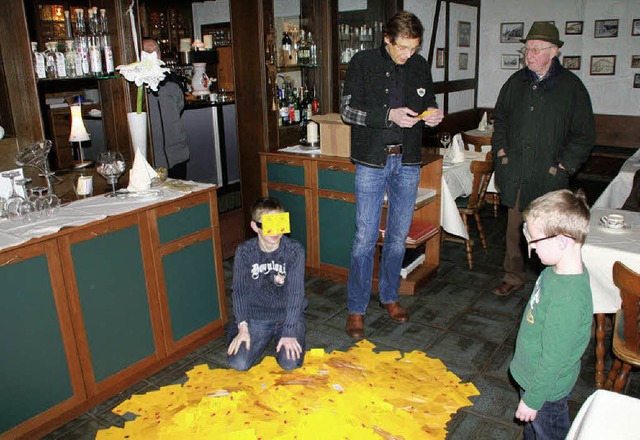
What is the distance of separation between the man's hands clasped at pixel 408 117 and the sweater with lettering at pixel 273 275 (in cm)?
91

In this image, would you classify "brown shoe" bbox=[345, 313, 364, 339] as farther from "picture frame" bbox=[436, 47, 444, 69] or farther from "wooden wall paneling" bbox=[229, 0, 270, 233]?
"picture frame" bbox=[436, 47, 444, 69]

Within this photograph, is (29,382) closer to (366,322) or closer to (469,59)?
(366,322)

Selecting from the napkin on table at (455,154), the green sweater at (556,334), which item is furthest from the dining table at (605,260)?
the napkin on table at (455,154)

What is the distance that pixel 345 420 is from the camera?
2633 mm

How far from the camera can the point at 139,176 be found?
10.2ft

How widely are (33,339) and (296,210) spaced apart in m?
2.26

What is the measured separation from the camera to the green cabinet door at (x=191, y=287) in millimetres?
3117

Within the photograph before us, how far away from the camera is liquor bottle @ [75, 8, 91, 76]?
316 cm

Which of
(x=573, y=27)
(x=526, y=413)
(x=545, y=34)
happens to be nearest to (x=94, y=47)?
(x=545, y=34)

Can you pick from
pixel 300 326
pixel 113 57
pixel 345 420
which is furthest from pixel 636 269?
pixel 113 57

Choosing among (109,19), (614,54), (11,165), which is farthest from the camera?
(614,54)

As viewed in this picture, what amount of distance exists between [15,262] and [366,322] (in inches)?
84.3

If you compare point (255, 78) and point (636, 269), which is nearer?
point (636, 269)

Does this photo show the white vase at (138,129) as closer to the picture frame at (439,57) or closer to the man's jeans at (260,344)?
the man's jeans at (260,344)
